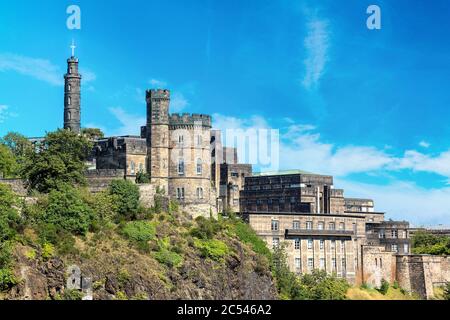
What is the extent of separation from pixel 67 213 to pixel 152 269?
21.9 ft

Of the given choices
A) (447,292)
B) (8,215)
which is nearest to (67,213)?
(8,215)

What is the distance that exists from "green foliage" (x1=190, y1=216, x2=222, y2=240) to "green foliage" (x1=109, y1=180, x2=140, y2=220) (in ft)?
16.8

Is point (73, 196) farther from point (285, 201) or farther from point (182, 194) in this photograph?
point (285, 201)

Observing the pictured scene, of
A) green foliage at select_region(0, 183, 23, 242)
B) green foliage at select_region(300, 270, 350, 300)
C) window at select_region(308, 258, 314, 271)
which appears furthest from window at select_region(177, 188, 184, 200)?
window at select_region(308, 258, 314, 271)

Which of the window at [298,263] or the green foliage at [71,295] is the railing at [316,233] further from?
the green foliage at [71,295]

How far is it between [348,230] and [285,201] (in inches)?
367

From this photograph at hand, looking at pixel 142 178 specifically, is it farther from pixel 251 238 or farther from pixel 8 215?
pixel 8 215

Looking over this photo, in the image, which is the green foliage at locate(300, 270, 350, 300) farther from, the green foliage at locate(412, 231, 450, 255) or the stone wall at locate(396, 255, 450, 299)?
the green foliage at locate(412, 231, 450, 255)

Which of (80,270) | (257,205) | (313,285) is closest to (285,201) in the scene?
(257,205)

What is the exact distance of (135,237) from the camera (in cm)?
5656

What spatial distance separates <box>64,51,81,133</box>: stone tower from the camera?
263 feet

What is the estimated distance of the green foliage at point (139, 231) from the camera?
56562 mm

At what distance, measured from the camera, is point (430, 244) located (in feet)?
337

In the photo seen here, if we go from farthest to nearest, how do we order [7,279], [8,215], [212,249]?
1. [212,249]
2. [8,215]
3. [7,279]
